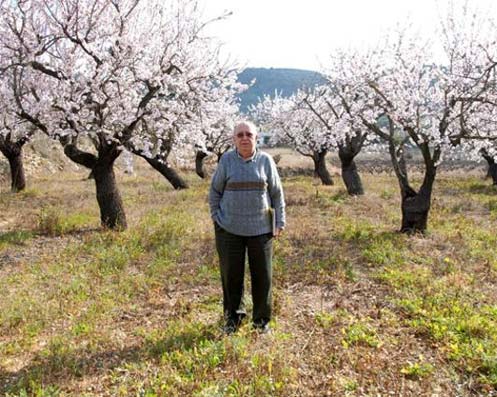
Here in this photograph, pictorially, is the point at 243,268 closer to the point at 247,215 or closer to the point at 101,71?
the point at 247,215

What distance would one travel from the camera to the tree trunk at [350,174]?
18844mm

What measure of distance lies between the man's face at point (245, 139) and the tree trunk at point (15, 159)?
18.4 metres

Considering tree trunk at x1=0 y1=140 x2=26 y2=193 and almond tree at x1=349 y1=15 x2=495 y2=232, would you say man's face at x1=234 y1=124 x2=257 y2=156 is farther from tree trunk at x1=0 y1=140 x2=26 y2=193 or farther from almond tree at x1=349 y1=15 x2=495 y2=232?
tree trunk at x1=0 y1=140 x2=26 y2=193

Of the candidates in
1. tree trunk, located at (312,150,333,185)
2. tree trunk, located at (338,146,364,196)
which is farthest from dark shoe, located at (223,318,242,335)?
tree trunk, located at (312,150,333,185)

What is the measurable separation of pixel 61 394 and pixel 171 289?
3049 millimetres

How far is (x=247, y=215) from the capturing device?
4.85 m

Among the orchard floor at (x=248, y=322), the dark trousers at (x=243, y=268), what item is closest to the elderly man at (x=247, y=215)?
the dark trousers at (x=243, y=268)

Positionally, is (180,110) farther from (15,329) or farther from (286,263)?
(15,329)

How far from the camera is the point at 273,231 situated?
4.99m

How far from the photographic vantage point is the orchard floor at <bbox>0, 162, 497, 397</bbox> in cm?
431

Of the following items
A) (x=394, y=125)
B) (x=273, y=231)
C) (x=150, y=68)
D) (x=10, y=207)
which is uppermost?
(x=150, y=68)

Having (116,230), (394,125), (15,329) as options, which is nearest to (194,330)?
(15,329)

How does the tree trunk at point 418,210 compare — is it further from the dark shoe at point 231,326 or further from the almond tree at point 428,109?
the dark shoe at point 231,326

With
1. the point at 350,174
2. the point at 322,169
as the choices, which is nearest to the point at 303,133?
the point at 322,169
